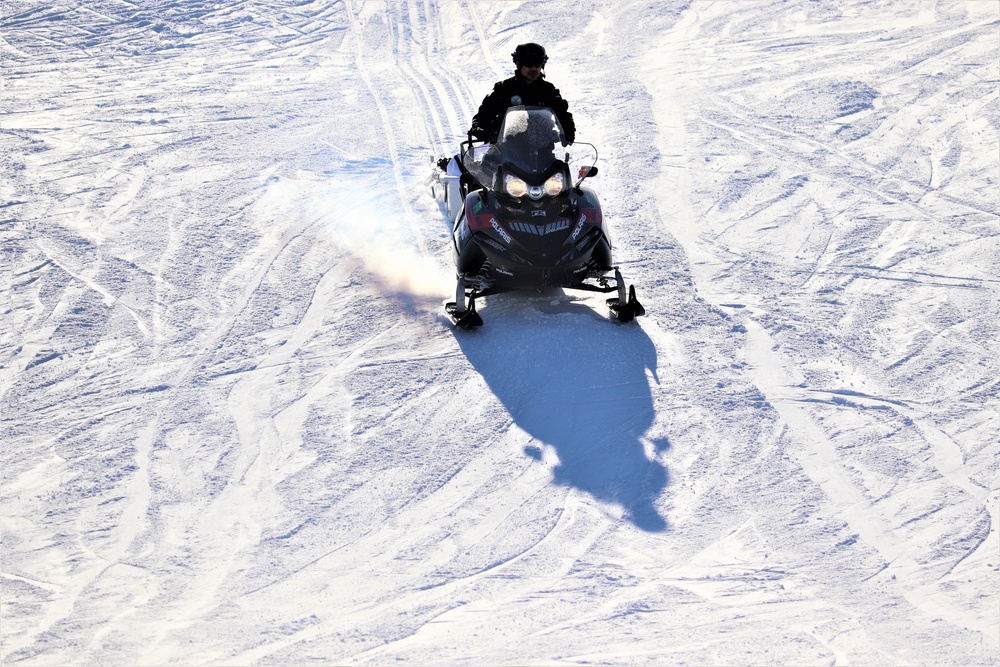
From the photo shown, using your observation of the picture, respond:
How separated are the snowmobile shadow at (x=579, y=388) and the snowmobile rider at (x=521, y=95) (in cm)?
163

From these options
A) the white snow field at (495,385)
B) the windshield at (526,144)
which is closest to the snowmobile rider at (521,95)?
the windshield at (526,144)

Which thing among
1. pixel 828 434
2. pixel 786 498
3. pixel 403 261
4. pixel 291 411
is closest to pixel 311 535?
pixel 291 411

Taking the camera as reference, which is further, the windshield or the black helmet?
the black helmet

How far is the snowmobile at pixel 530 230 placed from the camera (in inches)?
316

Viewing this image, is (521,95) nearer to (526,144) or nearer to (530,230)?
(526,144)

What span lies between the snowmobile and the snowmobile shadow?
200 millimetres

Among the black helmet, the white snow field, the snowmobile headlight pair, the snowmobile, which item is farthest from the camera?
the black helmet

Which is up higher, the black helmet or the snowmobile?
the black helmet

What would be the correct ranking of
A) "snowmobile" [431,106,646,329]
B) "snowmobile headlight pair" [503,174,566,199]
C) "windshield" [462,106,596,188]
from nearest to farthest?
"snowmobile" [431,106,646,329] → "snowmobile headlight pair" [503,174,566,199] → "windshield" [462,106,596,188]

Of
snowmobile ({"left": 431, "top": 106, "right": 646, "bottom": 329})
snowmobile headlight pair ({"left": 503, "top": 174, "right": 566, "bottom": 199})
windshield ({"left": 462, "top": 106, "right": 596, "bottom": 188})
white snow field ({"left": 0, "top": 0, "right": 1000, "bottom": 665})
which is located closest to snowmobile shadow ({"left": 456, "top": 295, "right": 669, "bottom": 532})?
white snow field ({"left": 0, "top": 0, "right": 1000, "bottom": 665})

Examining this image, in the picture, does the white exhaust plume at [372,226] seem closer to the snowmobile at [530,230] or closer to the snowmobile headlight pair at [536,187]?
the snowmobile at [530,230]

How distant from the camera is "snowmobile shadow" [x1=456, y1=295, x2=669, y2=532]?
6398 mm

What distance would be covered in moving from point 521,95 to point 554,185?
5.02 feet

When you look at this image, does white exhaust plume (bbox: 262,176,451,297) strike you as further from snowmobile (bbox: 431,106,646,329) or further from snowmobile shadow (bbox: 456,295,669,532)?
snowmobile shadow (bbox: 456,295,669,532)
